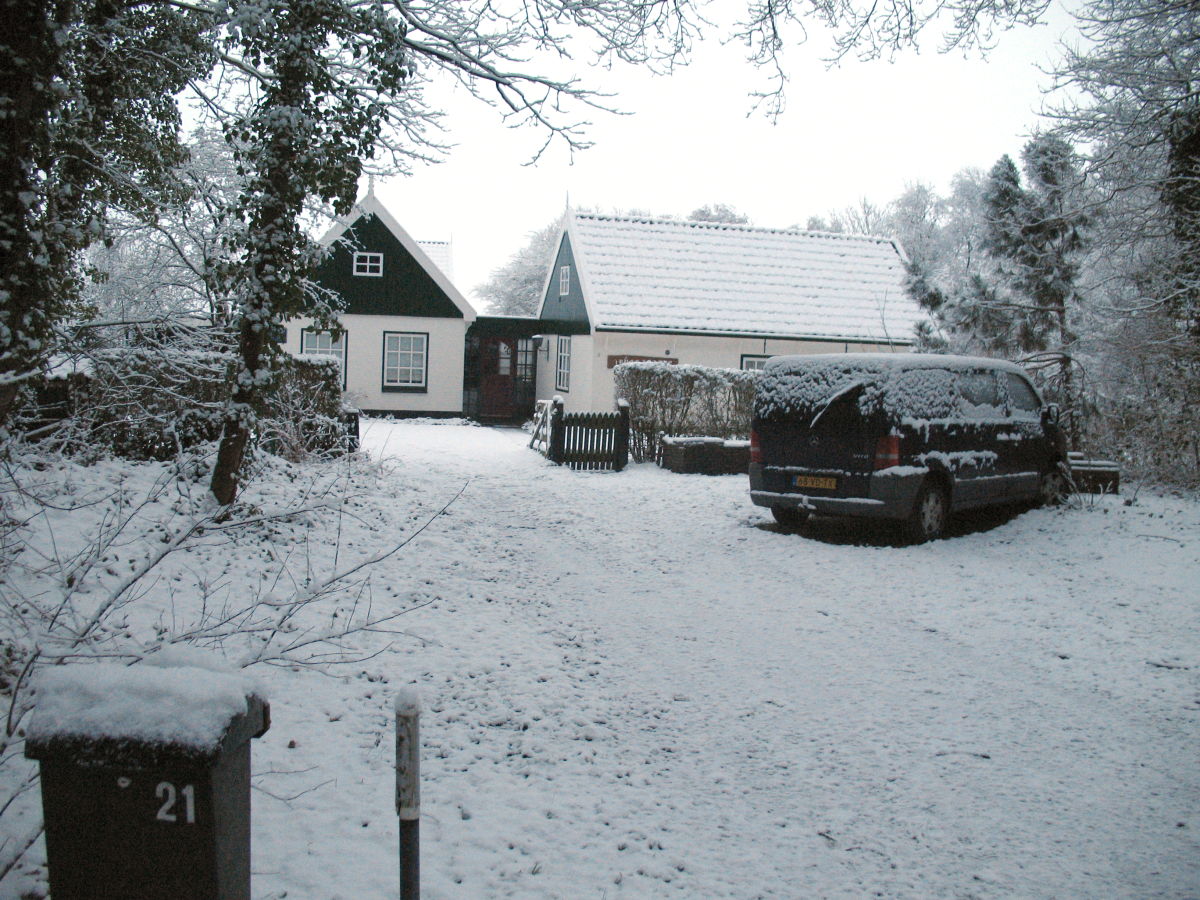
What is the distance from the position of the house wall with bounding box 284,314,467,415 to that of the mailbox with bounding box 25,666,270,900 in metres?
24.8

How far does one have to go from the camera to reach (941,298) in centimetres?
1938

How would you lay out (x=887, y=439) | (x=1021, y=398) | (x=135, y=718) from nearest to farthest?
(x=135, y=718)
(x=887, y=439)
(x=1021, y=398)

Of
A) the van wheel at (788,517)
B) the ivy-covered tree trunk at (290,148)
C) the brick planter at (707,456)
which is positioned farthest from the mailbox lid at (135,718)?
the brick planter at (707,456)

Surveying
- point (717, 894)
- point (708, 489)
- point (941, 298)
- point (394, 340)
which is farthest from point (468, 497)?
point (394, 340)

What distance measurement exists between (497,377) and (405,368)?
12.0 ft

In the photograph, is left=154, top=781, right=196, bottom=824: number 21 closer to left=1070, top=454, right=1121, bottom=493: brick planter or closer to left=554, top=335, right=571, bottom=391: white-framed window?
left=1070, top=454, right=1121, bottom=493: brick planter

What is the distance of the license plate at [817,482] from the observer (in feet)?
34.9

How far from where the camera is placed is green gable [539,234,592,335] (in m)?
26.0

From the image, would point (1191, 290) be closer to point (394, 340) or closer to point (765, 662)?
point (765, 662)

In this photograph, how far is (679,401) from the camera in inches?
732

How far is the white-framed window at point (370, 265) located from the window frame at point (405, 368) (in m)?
1.79

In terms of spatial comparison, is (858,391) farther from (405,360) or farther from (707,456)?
(405,360)

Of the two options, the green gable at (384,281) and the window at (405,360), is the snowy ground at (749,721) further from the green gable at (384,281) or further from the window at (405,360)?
the green gable at (384,281)

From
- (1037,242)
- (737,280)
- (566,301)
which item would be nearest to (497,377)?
(566,301)
